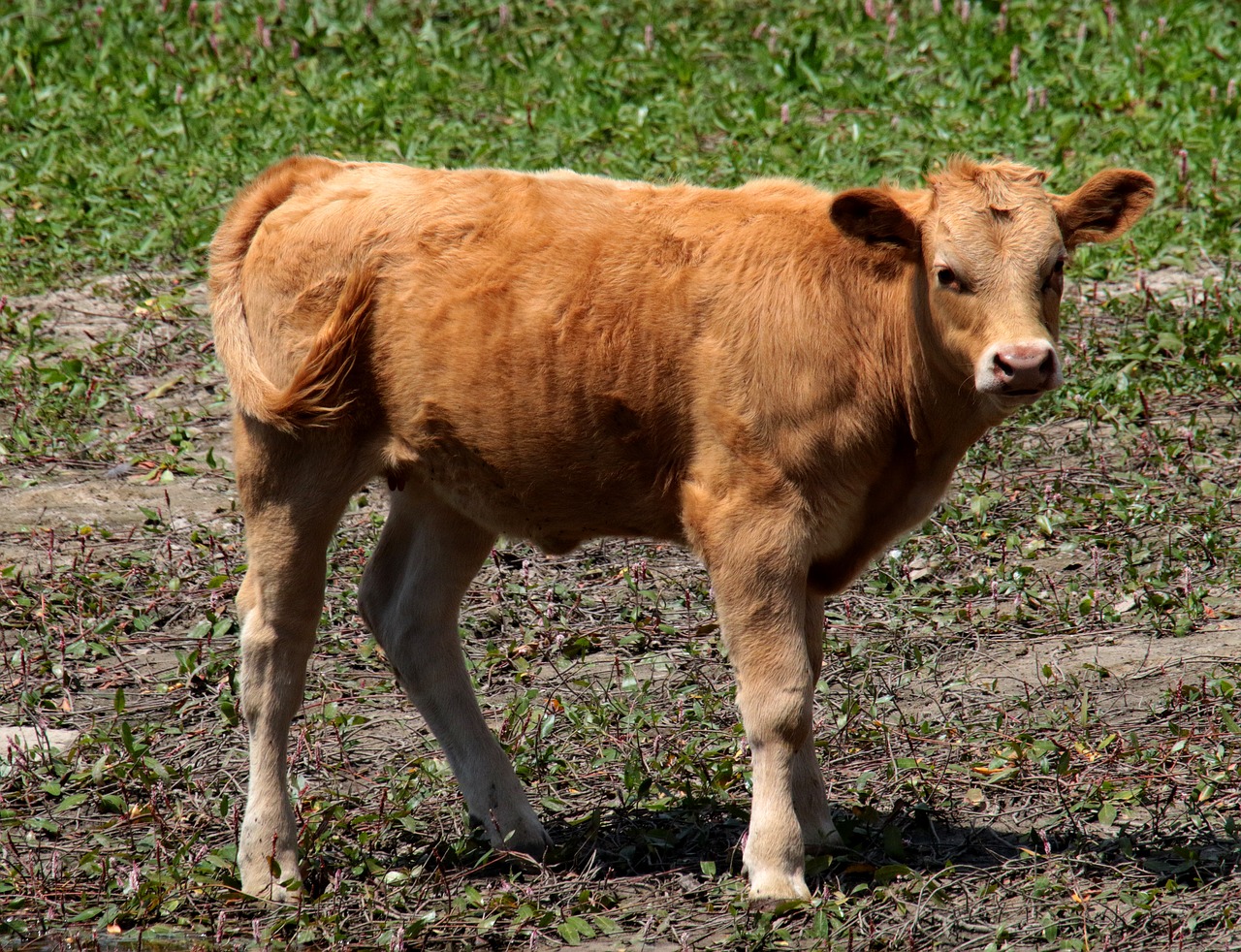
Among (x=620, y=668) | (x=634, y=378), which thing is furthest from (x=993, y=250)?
(x=620, y=668)

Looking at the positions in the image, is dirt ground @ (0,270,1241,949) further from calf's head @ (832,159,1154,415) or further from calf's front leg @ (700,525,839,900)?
calf's head @ (832,159,1154,415)

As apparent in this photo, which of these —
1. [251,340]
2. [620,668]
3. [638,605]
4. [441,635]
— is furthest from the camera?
[638,605]

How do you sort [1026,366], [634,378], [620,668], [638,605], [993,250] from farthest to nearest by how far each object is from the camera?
[638,605]
[620,668]
[634,378]
[993,250]
[1026,366]

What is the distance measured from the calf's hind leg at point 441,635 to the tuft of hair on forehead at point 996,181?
198 centimetres

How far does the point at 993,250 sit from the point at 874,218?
0.39 metres

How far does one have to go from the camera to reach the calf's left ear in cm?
454

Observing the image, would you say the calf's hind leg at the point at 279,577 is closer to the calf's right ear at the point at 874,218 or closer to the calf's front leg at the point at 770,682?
the calf's front leg at the point at 770,682

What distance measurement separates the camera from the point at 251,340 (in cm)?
509

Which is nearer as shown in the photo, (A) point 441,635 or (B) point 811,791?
(B) point 811,791

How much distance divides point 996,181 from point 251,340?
2431 millimetres

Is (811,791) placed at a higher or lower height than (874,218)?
lower

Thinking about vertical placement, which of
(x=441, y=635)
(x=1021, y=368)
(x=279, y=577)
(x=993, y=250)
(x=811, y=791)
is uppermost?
(x=993, y=250)

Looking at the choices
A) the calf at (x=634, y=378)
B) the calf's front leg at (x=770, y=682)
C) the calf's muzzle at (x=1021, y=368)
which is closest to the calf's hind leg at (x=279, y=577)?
the calf at (x=634, y=378)

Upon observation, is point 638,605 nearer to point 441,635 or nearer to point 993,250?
point 441,635
